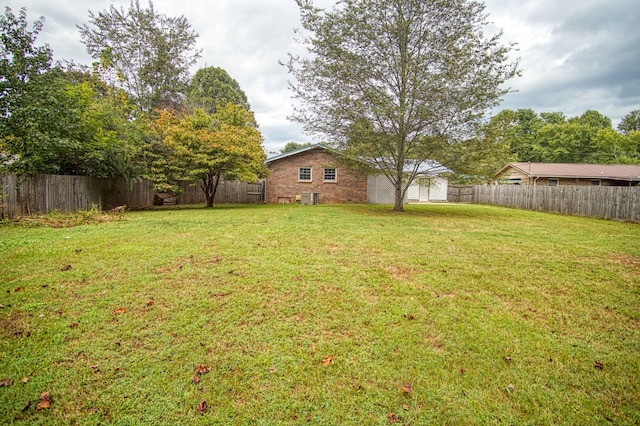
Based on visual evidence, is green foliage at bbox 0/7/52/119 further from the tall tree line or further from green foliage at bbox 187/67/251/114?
green foliage at bbox 187/67/251/114

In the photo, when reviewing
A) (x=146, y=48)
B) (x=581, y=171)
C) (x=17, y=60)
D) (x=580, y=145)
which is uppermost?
(x=146, y=48)

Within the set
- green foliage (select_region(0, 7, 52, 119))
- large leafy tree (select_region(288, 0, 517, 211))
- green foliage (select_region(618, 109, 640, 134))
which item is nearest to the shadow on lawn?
large leafy tree (select_region(288, 0, 517, 211))

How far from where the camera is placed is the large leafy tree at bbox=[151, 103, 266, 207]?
14078 millimetres

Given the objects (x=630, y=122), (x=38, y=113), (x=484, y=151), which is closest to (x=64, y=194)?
(x=38, y=113)

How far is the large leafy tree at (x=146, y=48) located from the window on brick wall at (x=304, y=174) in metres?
12.9

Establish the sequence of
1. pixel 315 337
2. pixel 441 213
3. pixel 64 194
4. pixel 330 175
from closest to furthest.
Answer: pixel 315 337 < pixel 64 194 < pixel 441 213 < pixel 330 175

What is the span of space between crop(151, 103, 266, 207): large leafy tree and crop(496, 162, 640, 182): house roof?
74.1 feet

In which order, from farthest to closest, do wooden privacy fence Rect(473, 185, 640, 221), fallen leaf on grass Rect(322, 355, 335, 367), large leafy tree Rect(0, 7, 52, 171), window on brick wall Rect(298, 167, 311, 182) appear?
window on brick wall Rect(298, 167, 311, 182)
wooden privacy fence Rect(473, 185, 640, 221)
large leafy tree Rect(0, 7, 52, 171)
fallen leaf on grass Rect(322, 355, 335, 367)

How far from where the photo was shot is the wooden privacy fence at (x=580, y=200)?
11664 mm

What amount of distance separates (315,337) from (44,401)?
1984mm

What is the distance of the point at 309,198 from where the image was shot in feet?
63.9

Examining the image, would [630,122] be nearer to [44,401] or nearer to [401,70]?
[401,70]

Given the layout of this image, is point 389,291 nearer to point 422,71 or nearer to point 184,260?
point 184,260

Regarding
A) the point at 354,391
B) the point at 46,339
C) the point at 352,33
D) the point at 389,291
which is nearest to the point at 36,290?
the point at 46,339
